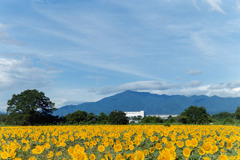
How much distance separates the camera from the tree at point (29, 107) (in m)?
46.7

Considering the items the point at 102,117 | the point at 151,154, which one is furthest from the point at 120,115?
the point at 151,154

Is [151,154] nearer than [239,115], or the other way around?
[151,154]

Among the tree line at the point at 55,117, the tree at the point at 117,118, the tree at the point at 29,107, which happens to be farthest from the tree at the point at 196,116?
the tree at the point at 29,107

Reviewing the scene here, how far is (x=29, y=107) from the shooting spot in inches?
1980

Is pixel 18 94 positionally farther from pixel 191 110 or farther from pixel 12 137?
pixel 12 137

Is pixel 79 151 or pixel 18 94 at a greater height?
pixel 18 94

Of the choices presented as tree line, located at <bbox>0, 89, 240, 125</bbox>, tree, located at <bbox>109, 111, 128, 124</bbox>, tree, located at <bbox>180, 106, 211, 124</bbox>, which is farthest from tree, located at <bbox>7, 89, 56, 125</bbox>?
tree, located at <bbox>180, 106, 211, 124</bbox>

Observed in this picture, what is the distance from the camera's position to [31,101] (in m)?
50.7

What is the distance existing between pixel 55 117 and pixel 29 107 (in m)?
6.41

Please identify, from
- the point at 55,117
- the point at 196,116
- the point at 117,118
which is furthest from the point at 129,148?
the point at 55,117

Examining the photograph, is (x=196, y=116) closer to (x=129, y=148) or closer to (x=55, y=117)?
(x=55, y=117)

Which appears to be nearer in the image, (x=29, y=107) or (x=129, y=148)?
(x=129, y=148)

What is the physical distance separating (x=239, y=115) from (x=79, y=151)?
83.3m

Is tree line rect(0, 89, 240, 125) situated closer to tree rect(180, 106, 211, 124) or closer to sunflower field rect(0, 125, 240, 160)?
tree rect(180, 106, 211, 124)
